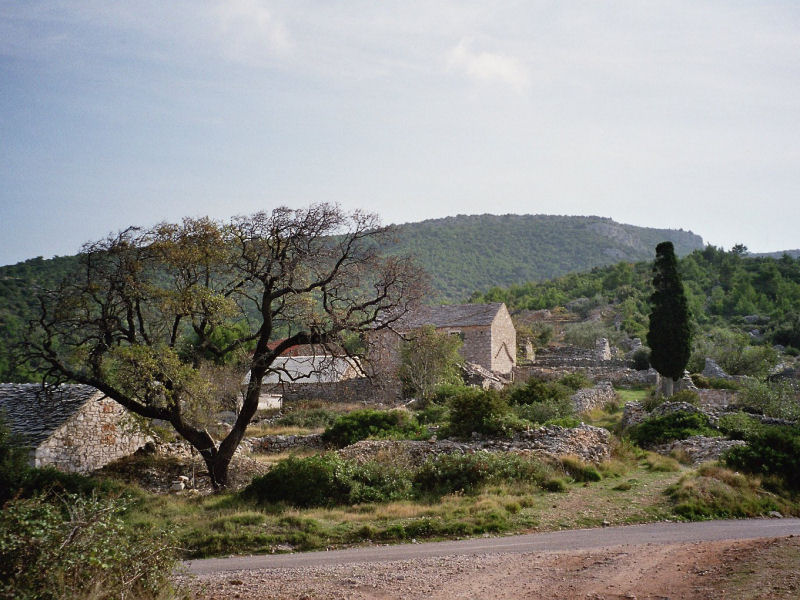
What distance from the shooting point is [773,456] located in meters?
16.6

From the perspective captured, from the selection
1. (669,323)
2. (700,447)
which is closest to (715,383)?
(669,323)

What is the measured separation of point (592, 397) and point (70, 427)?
21.0 metres

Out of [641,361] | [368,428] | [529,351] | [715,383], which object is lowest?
[715,383]

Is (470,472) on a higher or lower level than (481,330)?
lower

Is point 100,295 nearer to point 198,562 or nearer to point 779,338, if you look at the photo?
point 198,562

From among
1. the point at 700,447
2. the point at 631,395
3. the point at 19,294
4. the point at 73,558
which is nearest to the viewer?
the point at 73,558

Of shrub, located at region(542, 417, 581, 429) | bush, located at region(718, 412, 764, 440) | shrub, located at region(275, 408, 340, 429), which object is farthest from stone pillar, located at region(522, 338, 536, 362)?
shrub, located at region(542, 417, 581, 429)

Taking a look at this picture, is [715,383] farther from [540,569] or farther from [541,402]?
[540,569]

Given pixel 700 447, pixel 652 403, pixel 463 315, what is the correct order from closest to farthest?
pixel 700 447, pixel 652 403, pixel 463 315

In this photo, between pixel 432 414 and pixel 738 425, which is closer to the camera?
pixel 738 425

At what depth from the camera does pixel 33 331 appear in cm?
1655

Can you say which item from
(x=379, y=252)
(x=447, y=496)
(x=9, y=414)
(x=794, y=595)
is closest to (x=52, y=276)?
(x=9, y=414)

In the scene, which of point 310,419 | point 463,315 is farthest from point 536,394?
point 463,315

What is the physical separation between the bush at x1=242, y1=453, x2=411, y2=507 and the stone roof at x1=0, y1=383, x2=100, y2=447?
6.42 meters
